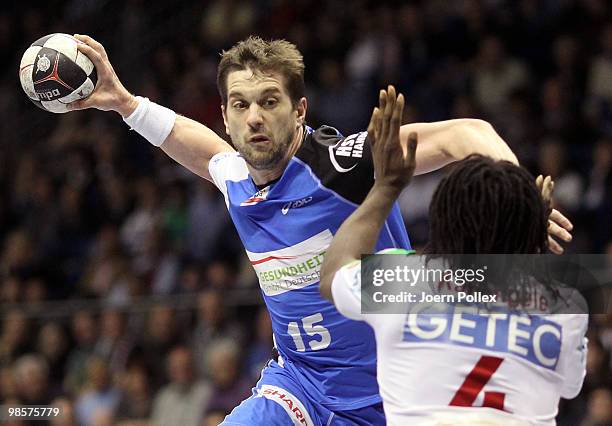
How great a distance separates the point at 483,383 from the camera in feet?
11.2

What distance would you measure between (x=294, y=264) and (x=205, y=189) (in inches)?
290

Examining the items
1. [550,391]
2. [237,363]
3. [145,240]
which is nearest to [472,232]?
[550,391]

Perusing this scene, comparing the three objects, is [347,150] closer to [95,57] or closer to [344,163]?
[344,163]

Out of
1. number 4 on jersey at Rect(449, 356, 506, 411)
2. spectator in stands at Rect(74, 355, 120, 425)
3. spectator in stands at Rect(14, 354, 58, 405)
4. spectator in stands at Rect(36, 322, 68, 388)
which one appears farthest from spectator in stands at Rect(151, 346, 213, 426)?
number 4 on jersey at Rect(449, 356, 506, 411)

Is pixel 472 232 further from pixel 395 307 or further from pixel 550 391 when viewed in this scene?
pixel 550 391

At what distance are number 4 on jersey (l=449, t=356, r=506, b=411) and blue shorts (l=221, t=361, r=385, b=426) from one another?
171 cm

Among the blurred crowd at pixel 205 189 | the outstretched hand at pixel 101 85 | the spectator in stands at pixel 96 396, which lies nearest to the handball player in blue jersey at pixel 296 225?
the outstretched hand at pixel 101 85

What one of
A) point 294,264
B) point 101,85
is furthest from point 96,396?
point 294,264

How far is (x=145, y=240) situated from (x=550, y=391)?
9.77 metres

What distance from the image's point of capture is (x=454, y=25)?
475 inches

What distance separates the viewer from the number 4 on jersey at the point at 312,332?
16.9ft

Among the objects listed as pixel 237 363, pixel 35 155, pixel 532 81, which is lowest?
pixel 237 363

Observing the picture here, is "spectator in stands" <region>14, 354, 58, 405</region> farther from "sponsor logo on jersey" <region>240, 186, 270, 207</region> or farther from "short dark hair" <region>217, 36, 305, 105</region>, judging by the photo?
"short dark hair" <region>217, 36, 305, 105</region>

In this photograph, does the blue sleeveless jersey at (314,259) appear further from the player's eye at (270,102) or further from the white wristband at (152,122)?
the white wristband at (152,122)
